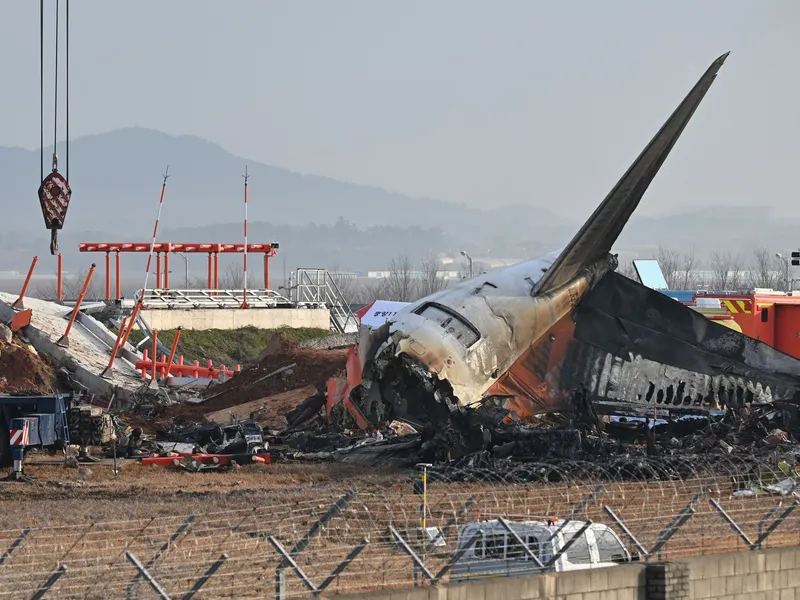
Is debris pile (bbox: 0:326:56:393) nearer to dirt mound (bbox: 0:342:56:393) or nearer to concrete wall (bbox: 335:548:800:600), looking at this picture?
dirt mound (bbox: 0:342:56:393)

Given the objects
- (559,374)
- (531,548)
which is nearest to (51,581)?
(531,548)

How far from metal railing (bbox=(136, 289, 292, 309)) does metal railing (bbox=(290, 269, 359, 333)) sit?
1898mm

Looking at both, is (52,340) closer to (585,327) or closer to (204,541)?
(585,327)

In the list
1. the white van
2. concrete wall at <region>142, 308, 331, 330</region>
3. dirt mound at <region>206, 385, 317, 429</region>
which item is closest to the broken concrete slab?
dirt mound at <region>206, 385, 317, 429</region>

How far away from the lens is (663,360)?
3212 centimetres

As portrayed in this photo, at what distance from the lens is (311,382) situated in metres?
45.2

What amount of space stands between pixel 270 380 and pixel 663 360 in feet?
55.7

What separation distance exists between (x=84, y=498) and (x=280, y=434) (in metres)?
10.5

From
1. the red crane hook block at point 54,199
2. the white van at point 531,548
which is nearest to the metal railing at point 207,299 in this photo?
the red crane hook block at point 54,199

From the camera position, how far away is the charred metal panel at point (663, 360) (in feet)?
105

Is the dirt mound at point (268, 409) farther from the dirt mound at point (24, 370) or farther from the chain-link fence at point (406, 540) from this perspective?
the chain-link fence at point (406, 540)

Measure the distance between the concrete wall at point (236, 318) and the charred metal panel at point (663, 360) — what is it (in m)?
31.8

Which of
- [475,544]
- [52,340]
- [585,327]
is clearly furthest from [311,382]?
[475,544]

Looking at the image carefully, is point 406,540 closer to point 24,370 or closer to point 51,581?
point 51,581
